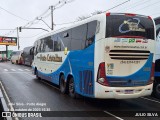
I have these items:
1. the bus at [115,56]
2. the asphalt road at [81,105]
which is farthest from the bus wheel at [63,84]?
the bus at [115,56]

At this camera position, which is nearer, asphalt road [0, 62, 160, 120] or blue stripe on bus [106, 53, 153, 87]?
asphalt road [0, 62, 160, 120]

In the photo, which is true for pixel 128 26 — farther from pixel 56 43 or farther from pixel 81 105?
pixel 56 43

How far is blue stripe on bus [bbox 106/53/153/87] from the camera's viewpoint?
1007 centimetres

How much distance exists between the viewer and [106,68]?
10.0m

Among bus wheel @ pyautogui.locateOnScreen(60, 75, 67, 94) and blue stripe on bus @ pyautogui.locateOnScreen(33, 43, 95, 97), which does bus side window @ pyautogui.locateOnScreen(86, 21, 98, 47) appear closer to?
blue stripe on bus @ pyautogui.locateOnScreen(33, 43, 95, 97)

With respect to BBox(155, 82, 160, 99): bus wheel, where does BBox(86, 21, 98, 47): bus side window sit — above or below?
above

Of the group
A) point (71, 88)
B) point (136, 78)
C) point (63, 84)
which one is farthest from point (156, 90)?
point (63, 84)

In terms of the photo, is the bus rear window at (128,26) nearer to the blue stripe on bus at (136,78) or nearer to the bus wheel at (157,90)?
the blue stripe on bus at (136,78)

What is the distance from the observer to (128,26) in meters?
10.3

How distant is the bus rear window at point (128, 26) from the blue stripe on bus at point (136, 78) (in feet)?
2.90

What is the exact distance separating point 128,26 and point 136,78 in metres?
1.84

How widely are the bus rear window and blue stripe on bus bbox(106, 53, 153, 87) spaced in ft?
2.90

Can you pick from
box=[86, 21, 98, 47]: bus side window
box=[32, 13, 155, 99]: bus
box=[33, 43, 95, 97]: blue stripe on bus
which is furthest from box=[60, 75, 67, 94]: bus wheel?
box=[86, 21, 98, 47]: bus side window

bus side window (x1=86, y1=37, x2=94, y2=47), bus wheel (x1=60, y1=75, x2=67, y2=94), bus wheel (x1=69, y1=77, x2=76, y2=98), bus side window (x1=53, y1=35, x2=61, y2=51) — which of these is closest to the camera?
bus side window (x1=86, y1=37, x2=94, y2=47)
